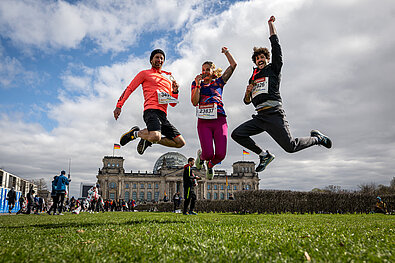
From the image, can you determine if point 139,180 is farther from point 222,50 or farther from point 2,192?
point 222,50

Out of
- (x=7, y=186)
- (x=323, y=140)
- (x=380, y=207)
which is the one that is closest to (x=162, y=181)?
(x=7, y=186)

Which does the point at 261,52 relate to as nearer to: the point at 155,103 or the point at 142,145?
the point at 155,103

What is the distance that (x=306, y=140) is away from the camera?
5613 mm

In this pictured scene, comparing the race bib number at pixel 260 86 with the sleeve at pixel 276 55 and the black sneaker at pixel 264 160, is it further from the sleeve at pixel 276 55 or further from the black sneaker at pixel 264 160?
the black sneaker at pixel 264 160

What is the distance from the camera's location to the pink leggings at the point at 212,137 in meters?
6.21

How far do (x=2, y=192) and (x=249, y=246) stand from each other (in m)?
33.6

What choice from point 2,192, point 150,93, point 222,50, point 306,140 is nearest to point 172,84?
point 150,93

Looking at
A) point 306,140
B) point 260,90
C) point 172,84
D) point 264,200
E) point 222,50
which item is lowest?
point 264,200

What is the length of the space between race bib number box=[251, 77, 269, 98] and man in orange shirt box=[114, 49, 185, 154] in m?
1.72

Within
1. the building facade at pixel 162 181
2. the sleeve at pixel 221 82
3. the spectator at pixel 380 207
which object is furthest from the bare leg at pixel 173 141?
the building facade at pixel 162 181

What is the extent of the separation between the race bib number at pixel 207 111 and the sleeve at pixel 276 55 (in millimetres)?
1555

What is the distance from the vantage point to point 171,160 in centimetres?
11219

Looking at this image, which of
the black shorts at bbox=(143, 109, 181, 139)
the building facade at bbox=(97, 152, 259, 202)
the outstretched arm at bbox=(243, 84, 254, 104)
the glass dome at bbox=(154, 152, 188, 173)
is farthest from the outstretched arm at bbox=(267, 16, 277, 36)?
the glass dome at bbox=(154, 152, 188, 173)

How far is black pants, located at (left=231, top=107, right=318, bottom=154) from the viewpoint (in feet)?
17.2
